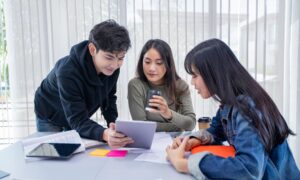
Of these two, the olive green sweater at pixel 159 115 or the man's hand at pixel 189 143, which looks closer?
the man's hand at pixel 189 143

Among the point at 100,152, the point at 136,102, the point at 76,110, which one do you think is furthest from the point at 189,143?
the point at 136,102

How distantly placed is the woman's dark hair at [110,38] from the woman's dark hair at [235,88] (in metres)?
0.40

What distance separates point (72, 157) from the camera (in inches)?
43.9

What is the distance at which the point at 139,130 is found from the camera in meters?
1.14

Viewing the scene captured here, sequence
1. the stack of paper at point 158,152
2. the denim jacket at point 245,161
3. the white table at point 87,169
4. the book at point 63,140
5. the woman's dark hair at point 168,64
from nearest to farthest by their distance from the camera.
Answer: the denim jacket at point 245,161
the white table at point 87,169
the stack of paper at point 158,152
the book at point 63,140
the woman's dark hair at point 168,64

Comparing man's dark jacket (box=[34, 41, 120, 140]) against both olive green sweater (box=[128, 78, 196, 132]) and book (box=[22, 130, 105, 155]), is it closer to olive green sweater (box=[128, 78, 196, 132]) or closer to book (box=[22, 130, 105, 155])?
book (box=[22, 130, 105, 155])

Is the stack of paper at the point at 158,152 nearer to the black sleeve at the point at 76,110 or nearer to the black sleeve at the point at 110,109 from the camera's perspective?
the black sleeve at the point at 76,110

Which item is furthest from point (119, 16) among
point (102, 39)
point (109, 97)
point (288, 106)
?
point (288, 106)

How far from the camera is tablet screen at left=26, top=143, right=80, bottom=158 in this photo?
1089 millimetres

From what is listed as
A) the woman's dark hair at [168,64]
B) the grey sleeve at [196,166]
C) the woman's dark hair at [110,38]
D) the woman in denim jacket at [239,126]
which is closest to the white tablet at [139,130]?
the woman in denim jacket at [239,126]

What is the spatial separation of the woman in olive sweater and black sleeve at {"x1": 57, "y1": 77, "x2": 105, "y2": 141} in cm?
48

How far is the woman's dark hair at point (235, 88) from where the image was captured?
2.80ft

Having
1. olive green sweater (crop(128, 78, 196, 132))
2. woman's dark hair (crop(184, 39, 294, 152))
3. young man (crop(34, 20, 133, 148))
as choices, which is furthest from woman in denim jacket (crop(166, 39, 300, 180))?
olive green sweater (crop(128, 78, 196, 132))

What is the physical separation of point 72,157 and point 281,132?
0.76 meters
